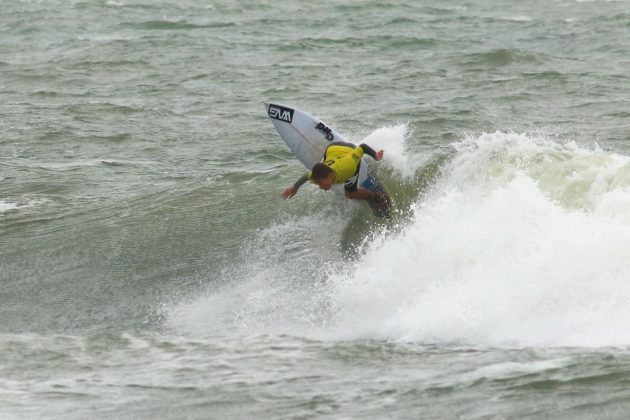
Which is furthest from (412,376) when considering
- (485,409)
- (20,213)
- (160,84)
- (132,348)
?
(160,84)

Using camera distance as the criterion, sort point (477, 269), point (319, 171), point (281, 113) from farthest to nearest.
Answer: point (281, 113) < point (319, 171) < point (477, 269)

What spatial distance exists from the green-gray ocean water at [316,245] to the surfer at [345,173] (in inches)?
16.3

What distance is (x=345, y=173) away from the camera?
11.9m

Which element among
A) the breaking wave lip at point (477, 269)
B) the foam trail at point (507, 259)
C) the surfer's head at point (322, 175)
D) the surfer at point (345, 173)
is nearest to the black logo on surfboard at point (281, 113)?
the surfer at point (345, 173)

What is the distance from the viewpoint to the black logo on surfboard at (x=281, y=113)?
1360cm

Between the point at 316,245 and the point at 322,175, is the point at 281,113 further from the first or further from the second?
the point at 322,175

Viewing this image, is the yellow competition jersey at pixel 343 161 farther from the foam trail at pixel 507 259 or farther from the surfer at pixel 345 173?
the foam trail at pixel 507 259

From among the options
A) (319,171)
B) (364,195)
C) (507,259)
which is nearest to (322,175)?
(319,171)

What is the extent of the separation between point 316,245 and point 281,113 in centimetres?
199

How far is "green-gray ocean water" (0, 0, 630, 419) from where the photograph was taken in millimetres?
8297

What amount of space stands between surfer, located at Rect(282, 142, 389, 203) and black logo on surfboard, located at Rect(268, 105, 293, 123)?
120cm

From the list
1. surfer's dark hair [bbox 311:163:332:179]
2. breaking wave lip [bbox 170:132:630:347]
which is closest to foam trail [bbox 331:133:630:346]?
breaking wave lip [bbox 170:132:630:347]

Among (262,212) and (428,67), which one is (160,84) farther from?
(262,212)

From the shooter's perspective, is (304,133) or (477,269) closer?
(477,269)
